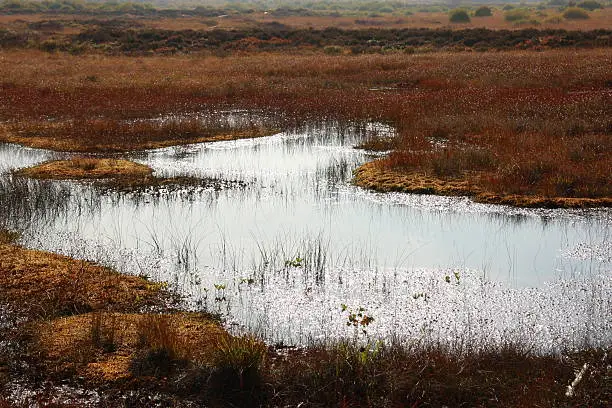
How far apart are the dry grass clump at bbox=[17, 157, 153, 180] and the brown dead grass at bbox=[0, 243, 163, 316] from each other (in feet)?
19.7

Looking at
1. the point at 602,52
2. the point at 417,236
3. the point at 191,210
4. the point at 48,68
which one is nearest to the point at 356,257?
the point at 417,236

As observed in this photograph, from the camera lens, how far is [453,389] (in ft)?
22.2

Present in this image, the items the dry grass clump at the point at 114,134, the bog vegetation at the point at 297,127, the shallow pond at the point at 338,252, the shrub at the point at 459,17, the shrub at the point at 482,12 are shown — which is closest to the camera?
the bog vegetation at the point at 297,127

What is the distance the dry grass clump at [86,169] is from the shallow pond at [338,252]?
0.61 metres

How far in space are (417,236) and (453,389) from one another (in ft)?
18.1

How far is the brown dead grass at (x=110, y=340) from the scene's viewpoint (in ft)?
23.9

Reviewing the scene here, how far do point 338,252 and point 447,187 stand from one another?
4.72 meters

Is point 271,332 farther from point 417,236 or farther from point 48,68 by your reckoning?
point 48,68

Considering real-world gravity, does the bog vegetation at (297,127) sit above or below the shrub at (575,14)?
below

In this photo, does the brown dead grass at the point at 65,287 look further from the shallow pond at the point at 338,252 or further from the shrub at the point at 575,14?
the shrub at the point at 575,14

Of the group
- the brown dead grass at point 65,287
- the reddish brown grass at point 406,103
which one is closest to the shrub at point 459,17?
the reddish brown grass at point 406,103

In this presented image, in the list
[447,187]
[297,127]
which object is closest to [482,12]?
[297,127]

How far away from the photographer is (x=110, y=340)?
306 inches

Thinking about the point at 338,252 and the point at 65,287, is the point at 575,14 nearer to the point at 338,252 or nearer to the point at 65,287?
the point at 338,252
